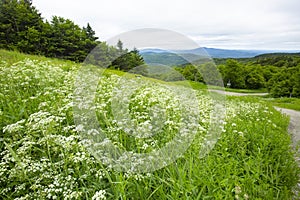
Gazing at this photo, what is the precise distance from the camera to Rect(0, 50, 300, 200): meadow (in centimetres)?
230

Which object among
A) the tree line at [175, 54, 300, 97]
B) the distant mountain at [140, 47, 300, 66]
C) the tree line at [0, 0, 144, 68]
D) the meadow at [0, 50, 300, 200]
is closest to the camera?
the meadow at [0, 50, 300, 200]

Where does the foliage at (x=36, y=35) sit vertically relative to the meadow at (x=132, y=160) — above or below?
above

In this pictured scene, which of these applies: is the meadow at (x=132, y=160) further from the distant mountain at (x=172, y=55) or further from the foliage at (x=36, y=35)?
the foliage at (x=36, y=35)

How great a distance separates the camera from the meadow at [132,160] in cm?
230

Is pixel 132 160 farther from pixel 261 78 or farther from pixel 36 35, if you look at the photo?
pixel 261 78

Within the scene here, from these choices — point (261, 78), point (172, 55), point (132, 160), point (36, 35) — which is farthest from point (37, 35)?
point (261, 78)

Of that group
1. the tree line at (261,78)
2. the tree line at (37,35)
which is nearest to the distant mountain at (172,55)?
the tree line at (261,78)

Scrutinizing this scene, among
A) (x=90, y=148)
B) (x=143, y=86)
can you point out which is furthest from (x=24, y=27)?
(x=90, y=148)

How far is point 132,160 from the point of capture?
255 cm

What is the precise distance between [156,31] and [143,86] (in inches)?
82.6

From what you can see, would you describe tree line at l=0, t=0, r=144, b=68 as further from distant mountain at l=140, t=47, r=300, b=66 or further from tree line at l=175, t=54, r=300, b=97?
distant mountain at l=140, t=47, r=300, b=66

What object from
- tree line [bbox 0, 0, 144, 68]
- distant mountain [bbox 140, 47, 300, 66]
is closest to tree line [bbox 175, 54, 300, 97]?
tree line [bbox 0, 0, 144, 68]

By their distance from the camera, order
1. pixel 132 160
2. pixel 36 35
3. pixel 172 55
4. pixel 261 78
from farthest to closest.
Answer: pixel 261 78 < pixel 36 35 < pixel 172 55 < pixel 132 160

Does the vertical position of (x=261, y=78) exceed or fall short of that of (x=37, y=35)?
it falls short
